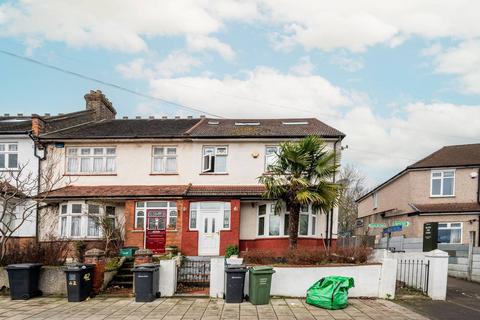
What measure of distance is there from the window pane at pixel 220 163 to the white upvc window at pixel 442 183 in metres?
12.4

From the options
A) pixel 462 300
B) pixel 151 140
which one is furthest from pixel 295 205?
pixel 151 140

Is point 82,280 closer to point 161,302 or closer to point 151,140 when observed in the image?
point 161,302

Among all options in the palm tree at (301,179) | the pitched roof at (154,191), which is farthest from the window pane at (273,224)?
the palm tree at (301,179)

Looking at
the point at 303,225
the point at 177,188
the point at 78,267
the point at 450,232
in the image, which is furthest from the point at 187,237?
the point at 450,232

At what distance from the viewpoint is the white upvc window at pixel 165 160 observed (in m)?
20.7

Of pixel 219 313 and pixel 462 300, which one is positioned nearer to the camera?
pixel 219 313

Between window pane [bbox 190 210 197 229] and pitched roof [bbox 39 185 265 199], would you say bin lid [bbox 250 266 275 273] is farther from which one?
window pane [bbox 190 210 197 229]

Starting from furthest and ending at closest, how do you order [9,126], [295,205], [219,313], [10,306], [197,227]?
[9,126] → [197,227] → [295,205] → [10,306] → [219,313]

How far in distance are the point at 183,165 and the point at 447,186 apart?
15036 millimetres

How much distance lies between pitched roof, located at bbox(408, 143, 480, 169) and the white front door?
495 inches

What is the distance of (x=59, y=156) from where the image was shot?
2081 cm

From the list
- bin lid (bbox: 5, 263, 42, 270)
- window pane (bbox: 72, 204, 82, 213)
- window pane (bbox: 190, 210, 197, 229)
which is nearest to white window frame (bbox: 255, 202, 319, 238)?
window pane (bbox: 190, 210, 197, 229)

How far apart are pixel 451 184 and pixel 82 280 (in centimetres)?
2049

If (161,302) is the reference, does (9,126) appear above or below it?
above
